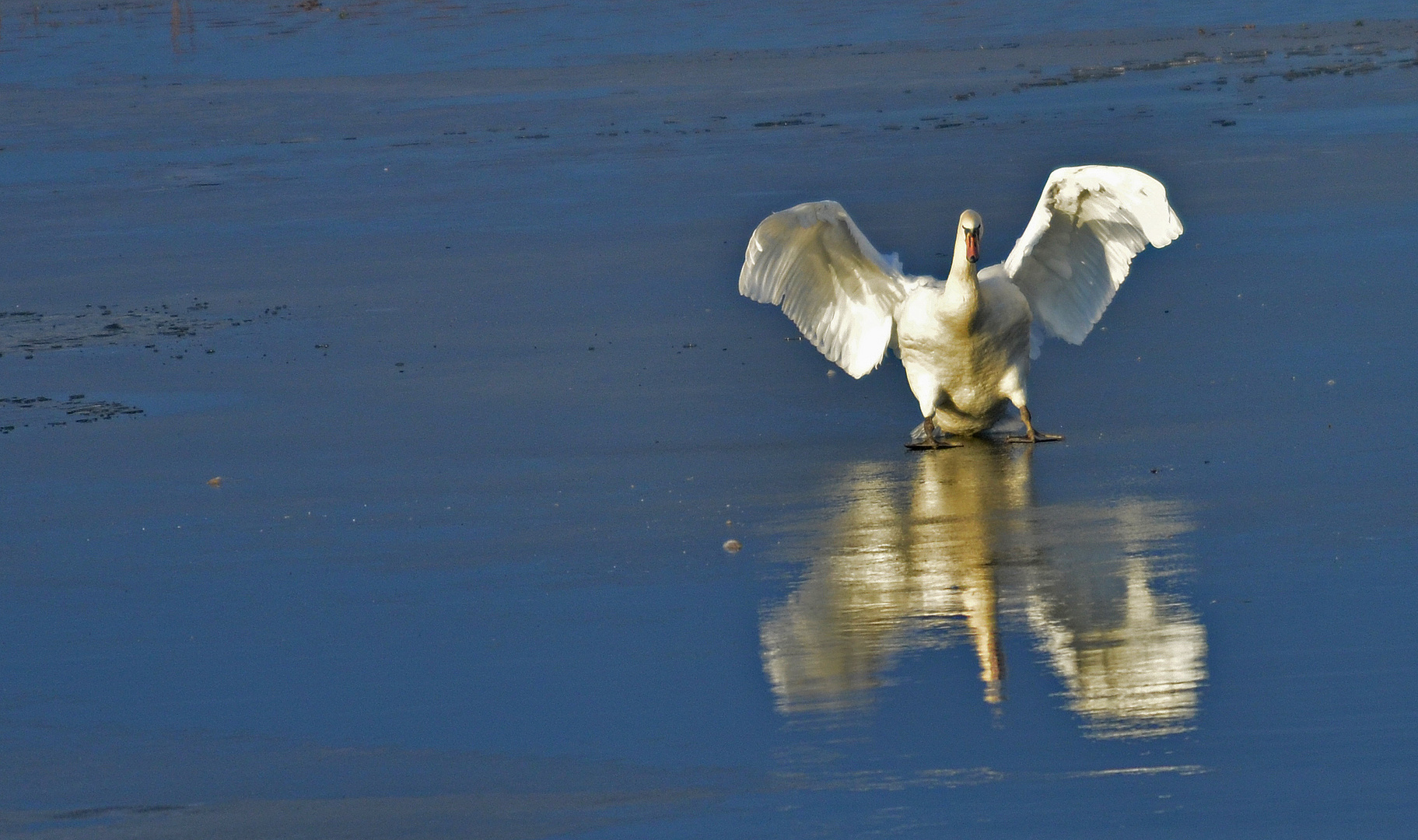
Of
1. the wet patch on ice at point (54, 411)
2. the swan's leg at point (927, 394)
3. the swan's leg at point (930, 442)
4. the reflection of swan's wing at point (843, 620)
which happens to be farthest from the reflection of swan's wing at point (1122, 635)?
the wet patch on ice at point (54, 411)

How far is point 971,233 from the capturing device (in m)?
10.3

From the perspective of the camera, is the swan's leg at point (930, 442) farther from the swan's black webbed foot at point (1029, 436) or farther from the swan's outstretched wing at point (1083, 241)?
the swan's outstretched wing at point (1083, 241)

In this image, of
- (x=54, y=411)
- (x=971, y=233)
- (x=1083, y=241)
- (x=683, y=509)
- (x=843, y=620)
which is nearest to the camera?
(x=843, y=620)

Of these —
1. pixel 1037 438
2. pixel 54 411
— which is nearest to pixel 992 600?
pixel 1037 438

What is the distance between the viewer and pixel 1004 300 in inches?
415

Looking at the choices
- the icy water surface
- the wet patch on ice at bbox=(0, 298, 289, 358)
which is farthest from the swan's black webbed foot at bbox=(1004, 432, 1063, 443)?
the wet patch on ice at bbox=(0, 298, 289, 358)

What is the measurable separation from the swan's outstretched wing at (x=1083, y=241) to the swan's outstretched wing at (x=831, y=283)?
A: 687 mm

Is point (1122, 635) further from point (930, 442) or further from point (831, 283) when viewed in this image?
point (831, 283)

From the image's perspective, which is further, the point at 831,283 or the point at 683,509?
the point at 831,283

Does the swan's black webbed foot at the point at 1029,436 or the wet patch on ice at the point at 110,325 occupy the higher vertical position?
the wet patch on ice at the point at 110,325

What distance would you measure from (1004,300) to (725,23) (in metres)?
23.7

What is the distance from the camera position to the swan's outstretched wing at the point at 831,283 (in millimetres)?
11109

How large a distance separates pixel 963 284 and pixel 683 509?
80.0 inches

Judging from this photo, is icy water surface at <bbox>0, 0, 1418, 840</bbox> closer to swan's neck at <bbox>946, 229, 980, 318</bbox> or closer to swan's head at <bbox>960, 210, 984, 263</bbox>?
swan's neck at <bbox>946, 229, 980, 318</bbox>
